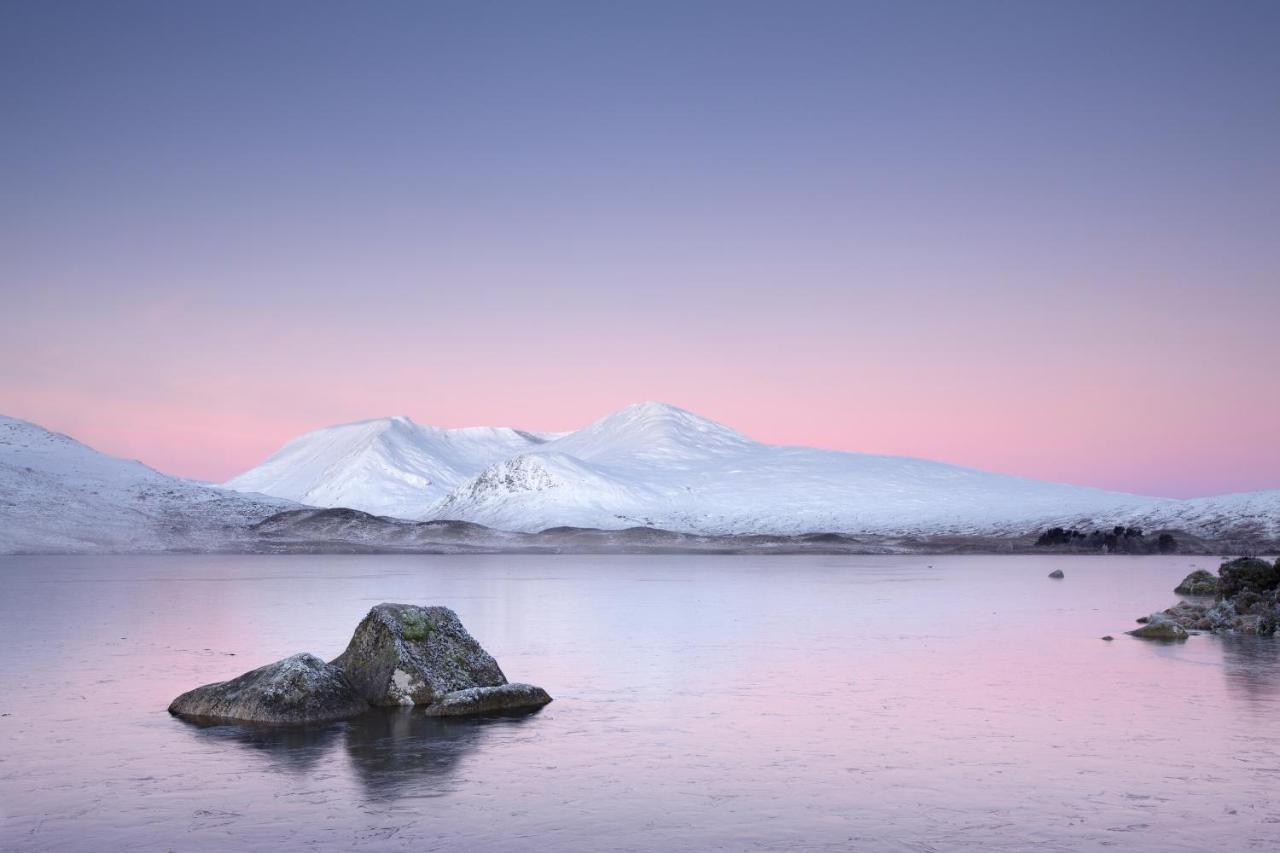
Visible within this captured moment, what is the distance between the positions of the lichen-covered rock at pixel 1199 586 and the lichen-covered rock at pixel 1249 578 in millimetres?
11438

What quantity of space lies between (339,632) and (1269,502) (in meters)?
203

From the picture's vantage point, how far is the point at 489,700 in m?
20.2

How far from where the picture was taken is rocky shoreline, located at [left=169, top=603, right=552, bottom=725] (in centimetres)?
1930

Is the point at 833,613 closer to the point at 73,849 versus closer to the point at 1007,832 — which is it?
the point at 1007,832

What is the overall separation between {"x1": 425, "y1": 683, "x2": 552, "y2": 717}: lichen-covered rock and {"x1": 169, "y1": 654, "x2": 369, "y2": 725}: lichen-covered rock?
1528mm

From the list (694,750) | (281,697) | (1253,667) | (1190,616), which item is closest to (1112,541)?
(1190,616)

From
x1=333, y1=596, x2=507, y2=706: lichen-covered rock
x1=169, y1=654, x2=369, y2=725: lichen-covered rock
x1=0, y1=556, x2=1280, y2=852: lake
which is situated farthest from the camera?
x1=333, y1=596, x2=507, y2=706: lichen-covered rock

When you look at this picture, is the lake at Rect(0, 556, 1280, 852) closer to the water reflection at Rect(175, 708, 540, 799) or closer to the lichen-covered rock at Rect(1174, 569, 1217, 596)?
the water reflection at Rect(175, 708, 540, 799)

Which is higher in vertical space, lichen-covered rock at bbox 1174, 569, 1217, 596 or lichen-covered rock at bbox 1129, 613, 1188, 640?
lichen-covered rock at bbox 1174, 569, 1217, 596

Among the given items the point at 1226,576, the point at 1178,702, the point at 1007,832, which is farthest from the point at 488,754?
the point at 1226,576

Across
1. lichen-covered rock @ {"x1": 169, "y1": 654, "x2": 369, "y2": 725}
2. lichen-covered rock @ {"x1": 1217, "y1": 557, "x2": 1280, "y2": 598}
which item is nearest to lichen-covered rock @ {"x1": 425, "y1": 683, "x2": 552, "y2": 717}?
lichen-covered rock @ {"x1": 169, "y1": 654, "x2": 369, "y2": 725}

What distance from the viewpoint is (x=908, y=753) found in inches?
645

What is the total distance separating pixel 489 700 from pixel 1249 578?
32.6m

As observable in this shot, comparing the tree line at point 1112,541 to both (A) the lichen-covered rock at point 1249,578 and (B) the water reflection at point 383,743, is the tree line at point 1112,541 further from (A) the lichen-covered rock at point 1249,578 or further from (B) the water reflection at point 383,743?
(B) the water reflection at point 383,743
